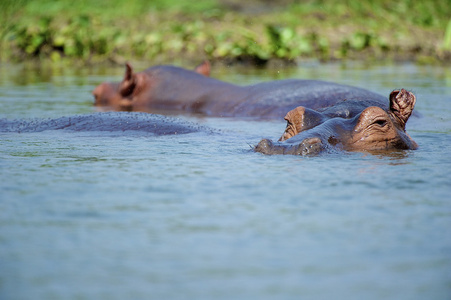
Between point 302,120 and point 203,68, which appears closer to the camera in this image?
point 302,120

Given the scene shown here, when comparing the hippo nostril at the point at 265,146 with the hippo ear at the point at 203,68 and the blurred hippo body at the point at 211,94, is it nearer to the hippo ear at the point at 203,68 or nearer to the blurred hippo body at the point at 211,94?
the blurred hippo body at the point at 211,94

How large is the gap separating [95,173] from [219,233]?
142cm

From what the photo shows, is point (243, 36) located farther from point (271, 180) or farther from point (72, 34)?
point (271, 180)

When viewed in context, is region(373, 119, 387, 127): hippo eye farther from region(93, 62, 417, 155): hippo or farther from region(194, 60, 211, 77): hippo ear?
region(194, 60, 211, 77): hippo ear

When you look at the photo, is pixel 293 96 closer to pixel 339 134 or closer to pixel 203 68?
pixel 203 68

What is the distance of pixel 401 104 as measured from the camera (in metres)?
5.37

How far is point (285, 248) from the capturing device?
288cm

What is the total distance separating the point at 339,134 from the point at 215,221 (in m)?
1.89

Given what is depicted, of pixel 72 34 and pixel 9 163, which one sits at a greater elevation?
pixel 72 34

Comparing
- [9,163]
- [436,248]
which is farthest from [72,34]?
[436,248]

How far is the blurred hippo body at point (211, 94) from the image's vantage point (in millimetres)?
7820

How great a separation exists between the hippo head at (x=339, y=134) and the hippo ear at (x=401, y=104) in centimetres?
2

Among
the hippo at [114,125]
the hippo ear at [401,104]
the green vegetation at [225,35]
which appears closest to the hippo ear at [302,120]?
the hippo ear at [401,104]

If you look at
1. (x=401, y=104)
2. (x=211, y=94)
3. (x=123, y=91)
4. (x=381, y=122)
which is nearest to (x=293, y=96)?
(x=211, y=94)
